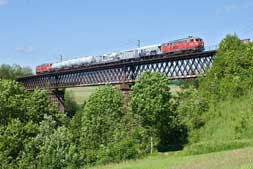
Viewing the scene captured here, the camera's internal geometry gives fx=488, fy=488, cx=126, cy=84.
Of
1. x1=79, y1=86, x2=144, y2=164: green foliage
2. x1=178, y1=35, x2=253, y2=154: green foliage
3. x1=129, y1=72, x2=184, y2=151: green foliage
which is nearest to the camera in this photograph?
x1=178, y1=35, x2=253, y2=154: green foliage

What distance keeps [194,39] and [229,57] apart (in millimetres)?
8862

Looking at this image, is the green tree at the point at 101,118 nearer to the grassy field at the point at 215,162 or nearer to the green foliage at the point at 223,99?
the green foliage at the point at 223,99

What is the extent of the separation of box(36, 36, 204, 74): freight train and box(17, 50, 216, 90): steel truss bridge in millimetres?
897

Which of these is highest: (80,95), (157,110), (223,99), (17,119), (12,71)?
(12,71)

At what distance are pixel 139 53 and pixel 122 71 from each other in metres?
4.19

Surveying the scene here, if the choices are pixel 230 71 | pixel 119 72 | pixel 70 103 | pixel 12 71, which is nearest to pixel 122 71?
pixel 119 72

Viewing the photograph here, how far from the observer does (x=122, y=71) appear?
76312mm

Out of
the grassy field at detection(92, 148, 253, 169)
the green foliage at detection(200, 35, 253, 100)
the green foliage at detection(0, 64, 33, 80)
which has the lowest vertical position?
the grassy field at detection(92, 148, 253, 169)

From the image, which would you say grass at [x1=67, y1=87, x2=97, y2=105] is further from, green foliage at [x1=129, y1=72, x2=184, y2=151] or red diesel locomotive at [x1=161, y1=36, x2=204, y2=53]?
green foliage at [x1=129, y1=72, x2=184, y2=151]

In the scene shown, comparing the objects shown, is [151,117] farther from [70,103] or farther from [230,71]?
[70,103]

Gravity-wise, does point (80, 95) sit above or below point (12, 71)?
below

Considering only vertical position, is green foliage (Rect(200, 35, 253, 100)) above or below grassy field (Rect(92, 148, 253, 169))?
above

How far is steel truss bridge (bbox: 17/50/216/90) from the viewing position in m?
64.8

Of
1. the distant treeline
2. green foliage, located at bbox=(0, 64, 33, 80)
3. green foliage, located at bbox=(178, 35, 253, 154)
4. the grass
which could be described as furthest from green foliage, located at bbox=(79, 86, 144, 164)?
green foliage, located at bbox=(0, 64, 33, 80)
